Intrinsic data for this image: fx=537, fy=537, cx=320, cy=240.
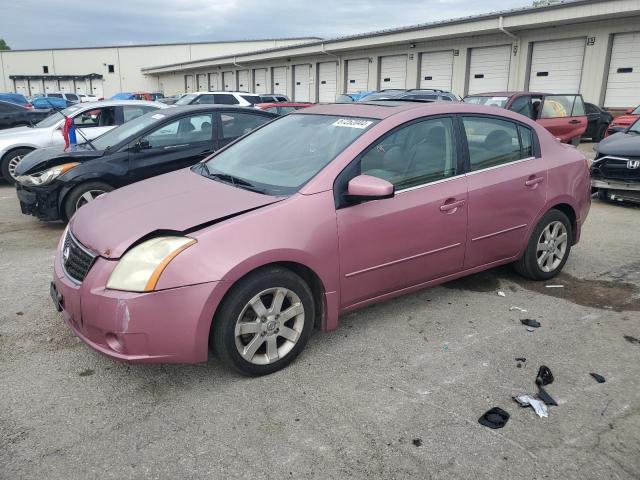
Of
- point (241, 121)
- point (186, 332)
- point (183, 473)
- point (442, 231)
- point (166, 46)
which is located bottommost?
point (183, 473)

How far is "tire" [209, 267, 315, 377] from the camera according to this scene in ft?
9.96

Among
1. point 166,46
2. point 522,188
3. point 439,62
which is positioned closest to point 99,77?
point 166,46

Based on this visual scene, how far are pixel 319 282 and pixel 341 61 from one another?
2921 centimetres

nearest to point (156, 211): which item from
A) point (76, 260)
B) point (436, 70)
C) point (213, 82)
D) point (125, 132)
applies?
point (76, 260)

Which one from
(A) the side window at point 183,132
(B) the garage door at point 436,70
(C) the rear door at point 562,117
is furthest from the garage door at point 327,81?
(A) the side window at point 183,132

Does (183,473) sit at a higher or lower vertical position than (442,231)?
lower

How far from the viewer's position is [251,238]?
3047 millimetres

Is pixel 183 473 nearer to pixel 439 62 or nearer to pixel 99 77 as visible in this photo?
pixel 439 62

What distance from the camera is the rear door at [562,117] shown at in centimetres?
1370

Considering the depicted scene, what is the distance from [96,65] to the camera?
66125 mm

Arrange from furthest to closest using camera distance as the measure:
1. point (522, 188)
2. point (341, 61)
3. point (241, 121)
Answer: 1. point (341, 61)
2. point (241, 121)
3. point (522, 188)

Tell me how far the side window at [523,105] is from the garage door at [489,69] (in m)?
9.34

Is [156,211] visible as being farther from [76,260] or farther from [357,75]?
[357,75]

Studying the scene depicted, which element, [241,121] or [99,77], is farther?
[99,77]
